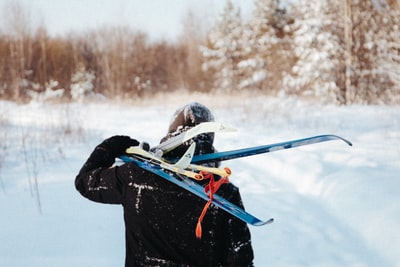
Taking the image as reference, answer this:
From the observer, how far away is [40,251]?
120 inches

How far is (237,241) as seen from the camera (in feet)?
5.06

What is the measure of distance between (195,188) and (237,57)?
29.8 metres

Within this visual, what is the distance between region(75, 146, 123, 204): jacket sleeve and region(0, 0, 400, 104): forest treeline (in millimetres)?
14902

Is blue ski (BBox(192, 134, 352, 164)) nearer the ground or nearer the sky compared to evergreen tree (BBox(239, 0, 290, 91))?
nearer the ground

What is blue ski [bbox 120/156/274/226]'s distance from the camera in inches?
52.2

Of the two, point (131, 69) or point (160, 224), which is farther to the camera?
point (131, 69)

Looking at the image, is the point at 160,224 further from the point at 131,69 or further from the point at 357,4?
the point at 131,69

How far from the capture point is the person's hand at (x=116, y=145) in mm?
1619

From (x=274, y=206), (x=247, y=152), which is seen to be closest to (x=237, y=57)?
(x=274, y=206)

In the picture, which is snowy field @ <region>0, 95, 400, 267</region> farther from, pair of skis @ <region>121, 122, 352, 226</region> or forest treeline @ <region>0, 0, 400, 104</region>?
forest treeline @ <region>0, 0, 400, 104</region>

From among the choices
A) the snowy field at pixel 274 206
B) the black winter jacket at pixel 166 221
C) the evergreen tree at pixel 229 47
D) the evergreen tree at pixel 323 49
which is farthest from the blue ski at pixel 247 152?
the evergreen tree at pixel 229 47

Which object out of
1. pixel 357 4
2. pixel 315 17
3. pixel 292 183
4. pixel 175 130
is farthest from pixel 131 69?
pixel 175 130

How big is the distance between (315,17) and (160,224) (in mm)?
17677

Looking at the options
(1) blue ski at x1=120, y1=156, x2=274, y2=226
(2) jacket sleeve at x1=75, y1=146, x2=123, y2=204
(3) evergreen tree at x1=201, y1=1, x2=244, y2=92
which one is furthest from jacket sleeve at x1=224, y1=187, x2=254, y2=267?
(3) evergreen tree at x1=201, y1=1, x2=244, y2=92
